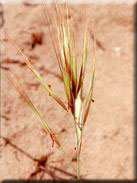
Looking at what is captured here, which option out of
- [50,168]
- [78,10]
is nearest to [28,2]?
[78,10]

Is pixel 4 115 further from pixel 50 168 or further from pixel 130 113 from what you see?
pixel 130 113

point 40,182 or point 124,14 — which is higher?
point 124,14

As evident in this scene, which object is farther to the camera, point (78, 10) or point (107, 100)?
point (78, 10)

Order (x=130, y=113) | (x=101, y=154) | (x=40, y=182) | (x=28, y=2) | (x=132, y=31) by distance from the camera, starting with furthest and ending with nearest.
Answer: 1. (x=132, y=31)
2. (x=28, y=2)
3. (x=130, y=113)
4. (x=101, y=154)
5. (x=40, y=182)

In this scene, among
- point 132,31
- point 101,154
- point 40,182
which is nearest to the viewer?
point 40,182

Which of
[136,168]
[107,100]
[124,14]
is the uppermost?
[124,14]

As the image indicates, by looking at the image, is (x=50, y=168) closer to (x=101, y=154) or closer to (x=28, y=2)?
(x=101, y=154)
